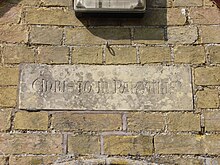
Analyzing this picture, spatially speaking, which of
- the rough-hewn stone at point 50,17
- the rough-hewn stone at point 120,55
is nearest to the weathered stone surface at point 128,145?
the rough-hewn stone at point 120,55

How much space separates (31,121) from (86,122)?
340mm

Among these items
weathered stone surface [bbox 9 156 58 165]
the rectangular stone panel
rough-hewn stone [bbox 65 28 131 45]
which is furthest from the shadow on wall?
weathered stone surface [bbox 9 156 58 165]

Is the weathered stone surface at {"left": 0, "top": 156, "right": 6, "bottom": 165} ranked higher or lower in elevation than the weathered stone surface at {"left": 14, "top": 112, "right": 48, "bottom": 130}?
lower

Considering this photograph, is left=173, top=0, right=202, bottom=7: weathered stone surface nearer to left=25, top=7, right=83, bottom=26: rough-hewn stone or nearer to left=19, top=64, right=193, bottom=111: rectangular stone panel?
left=19, top=64, right=193, bottom=111: rectangular stone panel

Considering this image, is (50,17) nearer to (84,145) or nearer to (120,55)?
(120,55)

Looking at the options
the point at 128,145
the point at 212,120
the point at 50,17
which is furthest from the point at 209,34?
the point at 50,17

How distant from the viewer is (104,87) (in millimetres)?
3168

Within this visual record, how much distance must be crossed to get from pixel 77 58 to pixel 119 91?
0.36 m

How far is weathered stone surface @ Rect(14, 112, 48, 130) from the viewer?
308cm

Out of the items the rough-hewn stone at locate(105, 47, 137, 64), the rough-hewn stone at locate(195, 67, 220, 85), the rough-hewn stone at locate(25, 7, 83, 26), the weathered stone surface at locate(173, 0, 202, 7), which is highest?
the weathered stone surface at locate(173, 0, 202, 7)

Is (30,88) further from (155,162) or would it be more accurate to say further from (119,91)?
(155,162)

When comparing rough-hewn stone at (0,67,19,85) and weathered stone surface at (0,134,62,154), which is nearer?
weathered stone surface at (0,134,62,154)

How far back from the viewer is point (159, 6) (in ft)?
11.3

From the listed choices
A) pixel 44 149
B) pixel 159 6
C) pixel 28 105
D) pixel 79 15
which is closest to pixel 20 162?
pixel 44 149
